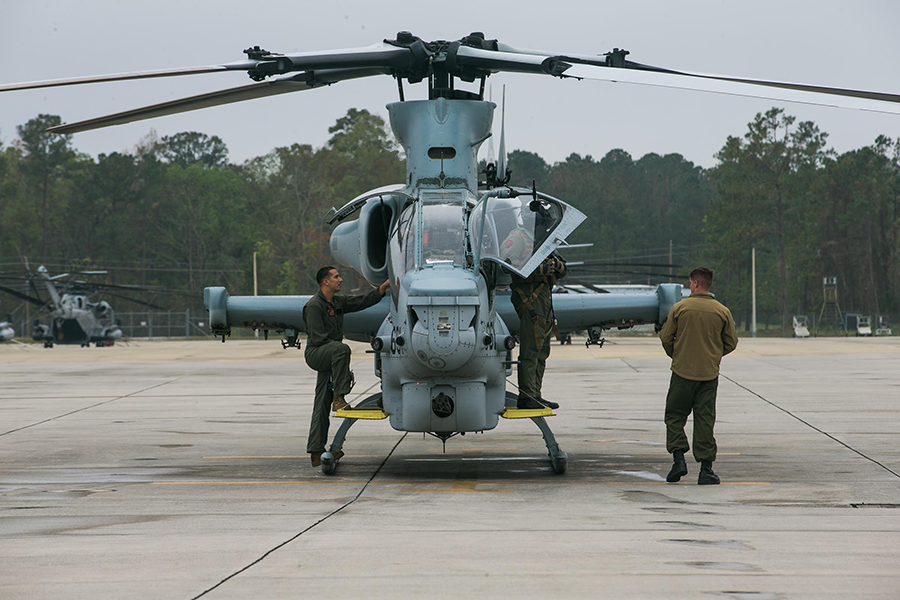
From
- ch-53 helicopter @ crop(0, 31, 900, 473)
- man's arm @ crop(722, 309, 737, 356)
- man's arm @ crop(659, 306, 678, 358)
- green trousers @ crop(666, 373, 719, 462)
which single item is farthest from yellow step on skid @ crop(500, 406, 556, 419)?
man's arm @ crop(722, 309, 737, 356)

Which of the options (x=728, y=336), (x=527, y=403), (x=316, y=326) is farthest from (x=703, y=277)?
(x=316, y=326)

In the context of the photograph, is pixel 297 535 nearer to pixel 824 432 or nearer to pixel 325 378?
pixel 325 378

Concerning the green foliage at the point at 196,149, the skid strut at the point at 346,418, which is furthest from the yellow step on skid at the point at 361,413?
the green foliage at the point at 196,149

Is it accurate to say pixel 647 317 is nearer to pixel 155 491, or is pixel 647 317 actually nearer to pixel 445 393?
pixel 445 393

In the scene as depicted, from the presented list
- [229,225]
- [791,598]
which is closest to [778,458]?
[791,598]

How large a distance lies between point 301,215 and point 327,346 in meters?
76.7

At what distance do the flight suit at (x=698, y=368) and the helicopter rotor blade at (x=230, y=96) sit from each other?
4.14m

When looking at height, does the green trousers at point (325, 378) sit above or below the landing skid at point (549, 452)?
Answer: above

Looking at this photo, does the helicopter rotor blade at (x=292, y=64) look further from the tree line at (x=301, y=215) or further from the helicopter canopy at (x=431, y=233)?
the tree line at (x=301, y=215)

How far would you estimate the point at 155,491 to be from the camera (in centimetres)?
923

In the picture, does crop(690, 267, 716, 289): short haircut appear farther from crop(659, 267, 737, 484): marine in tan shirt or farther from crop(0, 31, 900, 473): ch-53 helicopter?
crop(0, 31, 900, 473): ch-53 helicopter

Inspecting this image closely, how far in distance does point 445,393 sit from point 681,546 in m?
3.14

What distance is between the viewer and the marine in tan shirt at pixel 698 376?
931 cm

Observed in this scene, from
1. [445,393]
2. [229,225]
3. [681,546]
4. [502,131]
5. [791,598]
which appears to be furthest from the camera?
[229,225]
